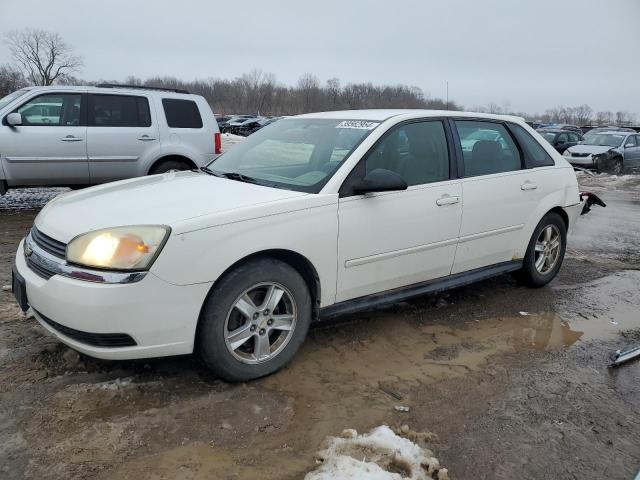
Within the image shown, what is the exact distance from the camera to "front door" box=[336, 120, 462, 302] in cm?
359

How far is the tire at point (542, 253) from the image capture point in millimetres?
5065

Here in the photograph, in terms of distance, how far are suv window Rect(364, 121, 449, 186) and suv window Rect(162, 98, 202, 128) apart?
518 centimetres

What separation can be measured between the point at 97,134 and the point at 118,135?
29 centimetres

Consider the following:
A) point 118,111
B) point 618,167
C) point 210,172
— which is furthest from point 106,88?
point 618,167

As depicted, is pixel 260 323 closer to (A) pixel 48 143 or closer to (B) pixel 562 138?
(A) pixel 48 143

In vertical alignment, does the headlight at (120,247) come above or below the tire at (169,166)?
above

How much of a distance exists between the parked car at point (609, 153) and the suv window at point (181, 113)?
1462 centimetres

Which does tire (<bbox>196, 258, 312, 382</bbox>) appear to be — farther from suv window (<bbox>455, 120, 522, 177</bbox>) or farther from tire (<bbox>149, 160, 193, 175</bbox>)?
tire (<bbox>149, 160, 193, 175</bbox>)

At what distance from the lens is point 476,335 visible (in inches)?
166

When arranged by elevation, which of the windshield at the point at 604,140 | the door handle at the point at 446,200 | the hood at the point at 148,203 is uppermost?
the hood at the point at 148,203

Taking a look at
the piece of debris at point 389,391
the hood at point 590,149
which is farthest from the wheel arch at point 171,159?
the hood at point 590,149

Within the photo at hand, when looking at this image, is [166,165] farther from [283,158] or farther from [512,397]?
[512,397]

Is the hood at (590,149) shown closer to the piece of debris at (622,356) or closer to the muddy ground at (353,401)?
the muddy ground at (353,401)

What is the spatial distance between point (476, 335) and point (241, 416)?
2.10m
